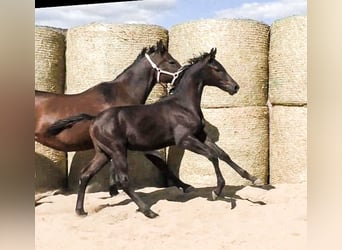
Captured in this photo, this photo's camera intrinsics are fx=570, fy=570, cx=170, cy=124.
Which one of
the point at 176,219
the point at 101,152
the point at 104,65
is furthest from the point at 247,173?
the point at 104,65

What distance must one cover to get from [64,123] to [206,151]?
455 mm

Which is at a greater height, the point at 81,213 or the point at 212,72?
the point at 212,72

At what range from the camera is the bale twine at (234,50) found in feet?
5.74

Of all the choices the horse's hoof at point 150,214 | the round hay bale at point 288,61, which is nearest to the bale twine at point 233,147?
the round hay bale at point 288,61

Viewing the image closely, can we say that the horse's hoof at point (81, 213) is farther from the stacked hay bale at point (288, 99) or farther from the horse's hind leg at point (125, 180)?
the stacked hay bale at point (288, 99)

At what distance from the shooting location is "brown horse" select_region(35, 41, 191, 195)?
1.73 m

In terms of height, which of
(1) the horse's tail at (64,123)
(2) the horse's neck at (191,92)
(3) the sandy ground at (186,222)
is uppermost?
(2) the horse's neck at (191,92)

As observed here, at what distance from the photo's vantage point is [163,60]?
1.74 meters

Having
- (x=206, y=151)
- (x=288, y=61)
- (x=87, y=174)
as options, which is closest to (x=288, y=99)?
(x=288, y=61)

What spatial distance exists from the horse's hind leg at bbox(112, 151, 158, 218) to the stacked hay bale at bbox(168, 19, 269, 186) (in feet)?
0.75

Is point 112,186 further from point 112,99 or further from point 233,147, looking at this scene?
point 233,147

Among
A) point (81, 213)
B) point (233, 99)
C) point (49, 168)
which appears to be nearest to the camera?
point (81, 213)

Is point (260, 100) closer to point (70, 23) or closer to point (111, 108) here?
point (111, 108)

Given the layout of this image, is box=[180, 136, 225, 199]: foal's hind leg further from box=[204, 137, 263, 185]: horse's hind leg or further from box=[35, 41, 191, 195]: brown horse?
box=[35, 41, 191, 195]: brown horse
